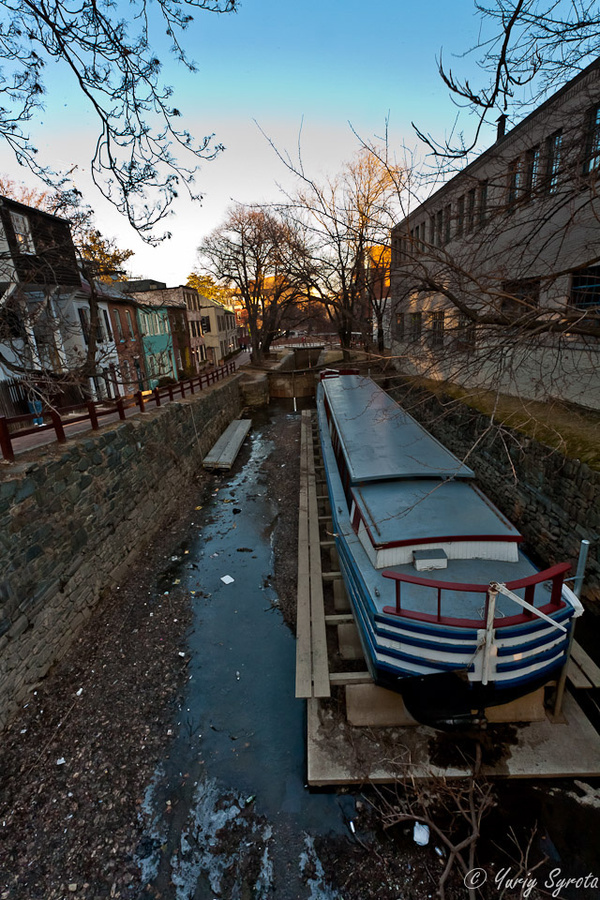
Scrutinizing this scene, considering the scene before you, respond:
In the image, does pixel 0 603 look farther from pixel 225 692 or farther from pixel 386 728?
pixel 386 728

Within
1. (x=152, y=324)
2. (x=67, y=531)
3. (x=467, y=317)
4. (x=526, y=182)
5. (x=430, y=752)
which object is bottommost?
(x=430, y=752)

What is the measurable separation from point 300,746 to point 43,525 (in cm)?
510

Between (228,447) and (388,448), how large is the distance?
1037 cm

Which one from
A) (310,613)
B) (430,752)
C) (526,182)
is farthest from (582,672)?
(526,182)

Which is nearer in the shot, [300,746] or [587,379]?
[300,746]

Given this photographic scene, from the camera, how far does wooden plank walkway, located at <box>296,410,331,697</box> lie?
545cm

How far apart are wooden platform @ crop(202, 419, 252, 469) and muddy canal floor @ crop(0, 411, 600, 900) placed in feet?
26.7

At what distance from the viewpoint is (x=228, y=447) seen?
56.9 feet

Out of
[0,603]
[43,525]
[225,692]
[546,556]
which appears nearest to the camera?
[0,603]

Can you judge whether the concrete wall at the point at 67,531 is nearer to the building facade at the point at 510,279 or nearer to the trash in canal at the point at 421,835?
the trash in canal at the point at 421,835

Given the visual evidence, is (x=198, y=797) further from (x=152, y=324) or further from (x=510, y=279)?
(x=152, y=324)

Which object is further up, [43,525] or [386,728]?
[43,525]

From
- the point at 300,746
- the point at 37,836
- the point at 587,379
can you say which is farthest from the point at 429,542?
the point at 587,379

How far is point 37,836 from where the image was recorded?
14.5 ft
